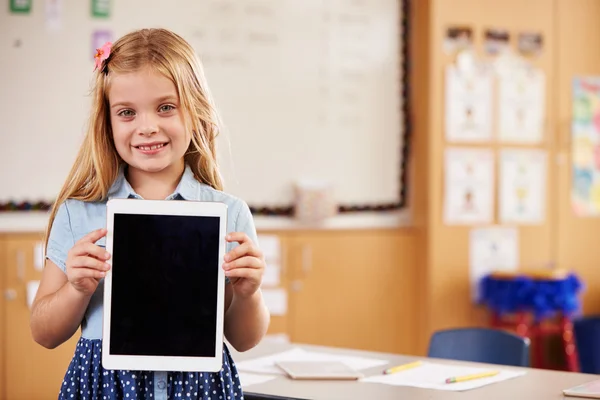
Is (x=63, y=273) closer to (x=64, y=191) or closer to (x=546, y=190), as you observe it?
(x=64, y=191)

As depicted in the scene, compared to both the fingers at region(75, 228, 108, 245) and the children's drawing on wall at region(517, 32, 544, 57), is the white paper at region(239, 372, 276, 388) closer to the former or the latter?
the fingers at region(75, 228, 108, 245)

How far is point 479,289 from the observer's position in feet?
15.3

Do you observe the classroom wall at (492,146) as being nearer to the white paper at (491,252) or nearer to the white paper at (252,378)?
the white paper at (491,252)

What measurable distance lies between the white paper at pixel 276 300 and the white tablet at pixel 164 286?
9.35ft

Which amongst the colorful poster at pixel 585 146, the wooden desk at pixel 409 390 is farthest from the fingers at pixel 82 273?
the colorful poster at pixel 585 146

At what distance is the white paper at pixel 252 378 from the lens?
7.00ft

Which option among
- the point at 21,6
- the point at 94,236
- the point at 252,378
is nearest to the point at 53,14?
the point at 21,6

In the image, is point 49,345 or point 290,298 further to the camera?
point 290,298

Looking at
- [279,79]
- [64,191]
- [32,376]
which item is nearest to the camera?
[64,191]

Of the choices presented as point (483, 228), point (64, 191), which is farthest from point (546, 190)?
point (64, 191)

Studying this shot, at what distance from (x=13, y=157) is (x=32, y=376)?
0.95 metres

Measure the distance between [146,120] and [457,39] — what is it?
130 inches

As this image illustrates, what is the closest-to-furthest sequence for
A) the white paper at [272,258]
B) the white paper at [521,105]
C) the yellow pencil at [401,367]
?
the yellow pencil at [401,367], the white paper at [272,258], the white paper at [521,105]

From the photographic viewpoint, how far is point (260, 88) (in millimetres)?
4332
